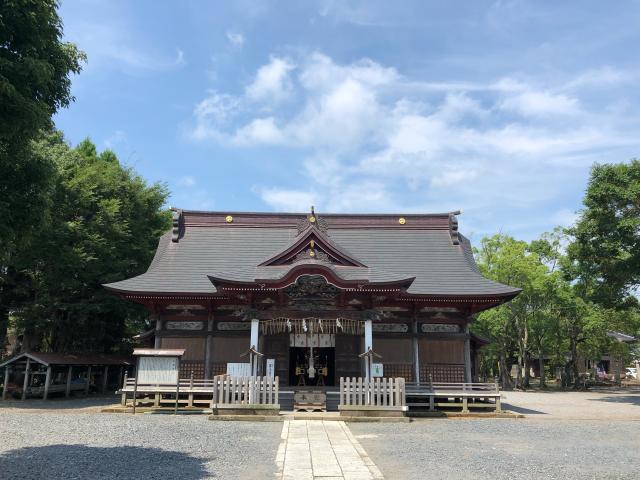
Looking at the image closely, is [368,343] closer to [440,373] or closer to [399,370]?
[399,370]

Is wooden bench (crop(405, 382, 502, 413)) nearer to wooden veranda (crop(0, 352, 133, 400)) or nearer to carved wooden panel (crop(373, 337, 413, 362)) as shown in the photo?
carved wooden panel (crop(373, 337, 413, 362))

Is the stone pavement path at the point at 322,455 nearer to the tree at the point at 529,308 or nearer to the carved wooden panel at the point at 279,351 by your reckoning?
the carved wooden panel at the point at 279,351

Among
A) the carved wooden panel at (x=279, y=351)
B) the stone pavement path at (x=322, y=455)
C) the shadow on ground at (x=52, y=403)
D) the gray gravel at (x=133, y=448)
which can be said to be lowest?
the shadow on ground at (x=52, y=403)

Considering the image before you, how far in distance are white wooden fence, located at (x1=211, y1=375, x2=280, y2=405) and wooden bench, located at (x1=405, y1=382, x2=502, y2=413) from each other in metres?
5.05

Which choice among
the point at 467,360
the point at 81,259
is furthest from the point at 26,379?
the point at 467,360

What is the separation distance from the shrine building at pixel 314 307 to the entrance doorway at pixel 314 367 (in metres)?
0.05

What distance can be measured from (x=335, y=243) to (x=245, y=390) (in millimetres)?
6626

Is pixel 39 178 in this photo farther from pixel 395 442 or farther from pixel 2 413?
pixel 2 413

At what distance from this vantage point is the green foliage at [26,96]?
24.6 feet

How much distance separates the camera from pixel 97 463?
829 cm

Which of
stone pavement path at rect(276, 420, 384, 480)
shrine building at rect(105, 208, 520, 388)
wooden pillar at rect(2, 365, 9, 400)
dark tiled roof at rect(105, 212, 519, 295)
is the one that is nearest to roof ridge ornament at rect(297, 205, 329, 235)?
shrine building at rect(105, 208, 520, 388)

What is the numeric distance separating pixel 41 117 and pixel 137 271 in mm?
20768

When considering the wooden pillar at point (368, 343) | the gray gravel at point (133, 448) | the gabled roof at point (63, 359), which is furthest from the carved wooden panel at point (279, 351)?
the gabled roof at point (63, 359)

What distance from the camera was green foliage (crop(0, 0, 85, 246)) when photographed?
7.49m
